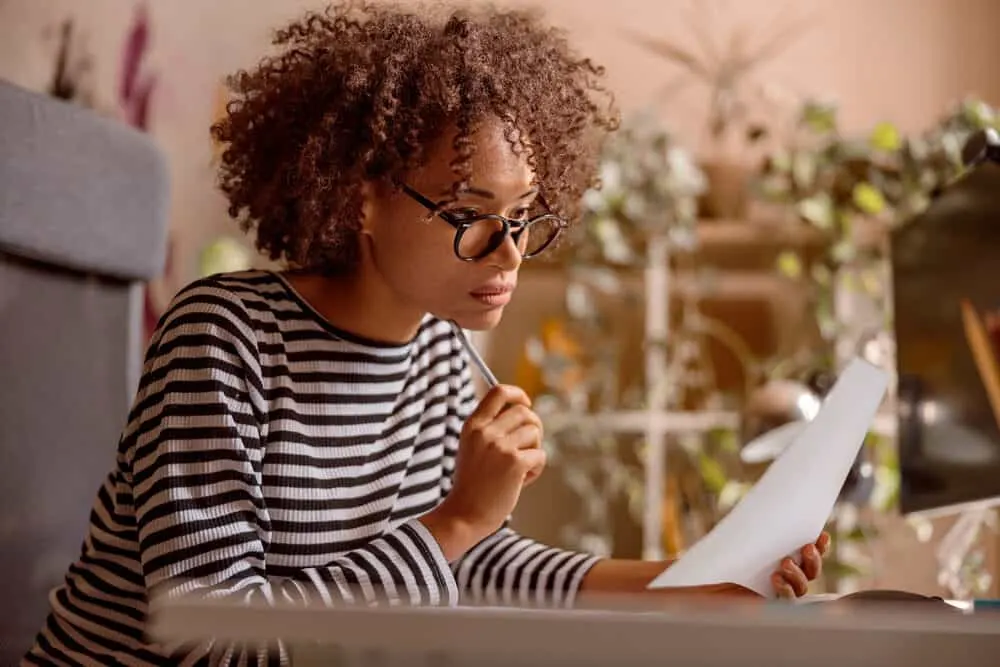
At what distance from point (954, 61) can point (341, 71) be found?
6.96 ft

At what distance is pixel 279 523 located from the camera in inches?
34.4

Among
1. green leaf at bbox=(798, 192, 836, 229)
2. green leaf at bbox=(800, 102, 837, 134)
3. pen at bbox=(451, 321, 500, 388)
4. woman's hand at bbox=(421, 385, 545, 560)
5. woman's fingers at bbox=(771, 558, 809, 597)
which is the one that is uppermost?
green leaf at bbox=(800, 102, 837, 134)

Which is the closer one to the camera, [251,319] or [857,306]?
[251,319]

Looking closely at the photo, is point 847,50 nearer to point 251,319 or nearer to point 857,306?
point 857,306

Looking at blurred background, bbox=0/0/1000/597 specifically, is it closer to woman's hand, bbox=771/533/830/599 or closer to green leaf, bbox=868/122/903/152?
green leaf, bbox=868/122/903/152

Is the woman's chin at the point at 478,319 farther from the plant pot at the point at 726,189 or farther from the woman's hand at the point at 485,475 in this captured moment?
the plant pot at the point at 726,189

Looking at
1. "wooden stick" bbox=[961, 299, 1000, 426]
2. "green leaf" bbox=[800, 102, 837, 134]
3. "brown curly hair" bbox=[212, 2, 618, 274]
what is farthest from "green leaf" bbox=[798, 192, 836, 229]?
"brown curly hair" bbox=[212, 2, 618, 274]

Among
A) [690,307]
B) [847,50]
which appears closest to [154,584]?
[690,307]

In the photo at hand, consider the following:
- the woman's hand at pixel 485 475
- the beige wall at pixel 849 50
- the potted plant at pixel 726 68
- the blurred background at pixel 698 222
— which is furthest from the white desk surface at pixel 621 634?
the beige wall at pixel 849 50

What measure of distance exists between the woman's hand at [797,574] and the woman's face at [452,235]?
301 millimetres

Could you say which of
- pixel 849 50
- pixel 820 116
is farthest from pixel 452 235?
pixel 849 50

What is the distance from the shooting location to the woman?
0.78 metres

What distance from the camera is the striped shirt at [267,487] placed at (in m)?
0.76

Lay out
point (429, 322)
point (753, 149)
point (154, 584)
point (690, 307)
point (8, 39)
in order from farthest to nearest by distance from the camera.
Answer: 1. point (753, 149)
2. point (690, 307)
3. point (8, 39)
4. point (429, 322)
5. point (154, 584)
